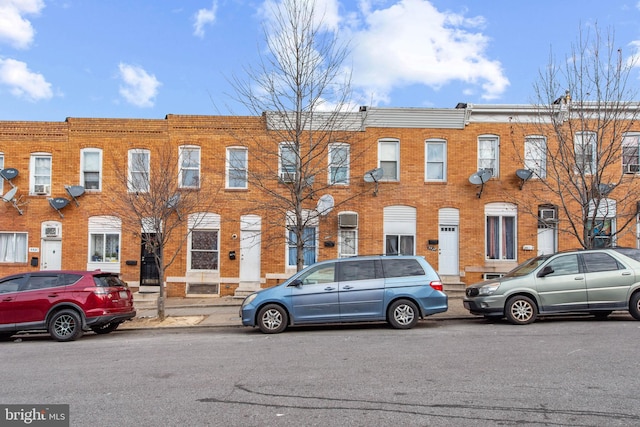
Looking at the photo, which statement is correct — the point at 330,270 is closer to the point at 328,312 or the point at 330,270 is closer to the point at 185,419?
the point at 328,312

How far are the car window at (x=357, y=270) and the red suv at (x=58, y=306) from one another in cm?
→ 513

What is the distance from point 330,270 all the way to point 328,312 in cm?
91

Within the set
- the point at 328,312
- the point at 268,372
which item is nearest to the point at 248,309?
the point at 328,312

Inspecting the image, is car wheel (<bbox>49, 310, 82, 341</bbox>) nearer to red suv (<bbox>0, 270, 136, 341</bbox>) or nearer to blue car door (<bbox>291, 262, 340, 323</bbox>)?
red suv (<bbox>0, 270, 136, 341</bbox>)

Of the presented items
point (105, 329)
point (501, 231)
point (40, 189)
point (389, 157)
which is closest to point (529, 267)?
point (501, 231)

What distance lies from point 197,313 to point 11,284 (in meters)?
4.72

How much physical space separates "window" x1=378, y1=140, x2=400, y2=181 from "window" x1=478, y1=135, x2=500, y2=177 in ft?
9.67

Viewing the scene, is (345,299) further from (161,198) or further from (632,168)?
(632,168)

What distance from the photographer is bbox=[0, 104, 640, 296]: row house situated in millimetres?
17094

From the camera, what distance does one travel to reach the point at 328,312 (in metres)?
10.3

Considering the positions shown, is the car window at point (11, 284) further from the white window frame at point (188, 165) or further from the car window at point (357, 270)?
the white window frame at point (188, 165)

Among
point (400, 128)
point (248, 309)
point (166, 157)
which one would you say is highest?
point (400, 128)

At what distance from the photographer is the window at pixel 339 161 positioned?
1541 centimetres

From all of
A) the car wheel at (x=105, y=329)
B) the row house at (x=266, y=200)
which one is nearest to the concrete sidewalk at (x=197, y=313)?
the car wheel at (x=105, y=329)
